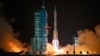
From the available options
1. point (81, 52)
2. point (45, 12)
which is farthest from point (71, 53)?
point (45, 12)

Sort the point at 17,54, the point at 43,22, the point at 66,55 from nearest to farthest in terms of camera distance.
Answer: the point at 17,54, the point at 66,55, the point at 43,22

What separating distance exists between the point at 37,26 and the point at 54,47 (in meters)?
5.20

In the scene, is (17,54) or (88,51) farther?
(88,51)

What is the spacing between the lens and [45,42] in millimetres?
56969

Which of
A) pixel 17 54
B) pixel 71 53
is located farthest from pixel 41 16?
pixel 17 54

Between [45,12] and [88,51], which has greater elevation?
[45,12]

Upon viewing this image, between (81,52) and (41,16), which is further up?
(41,16)

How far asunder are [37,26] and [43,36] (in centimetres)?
199

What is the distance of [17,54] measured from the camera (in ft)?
149

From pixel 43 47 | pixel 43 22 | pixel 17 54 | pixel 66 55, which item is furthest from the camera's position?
pixel 43 22

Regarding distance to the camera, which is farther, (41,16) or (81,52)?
(41,16)

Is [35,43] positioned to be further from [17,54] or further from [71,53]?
[17,54]

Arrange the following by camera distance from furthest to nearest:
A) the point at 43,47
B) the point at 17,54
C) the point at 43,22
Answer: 1. the point at 43,22
2. the point at 43,47
3. the point at 17,54

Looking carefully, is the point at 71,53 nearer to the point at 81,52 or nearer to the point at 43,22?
the point at 81,52
